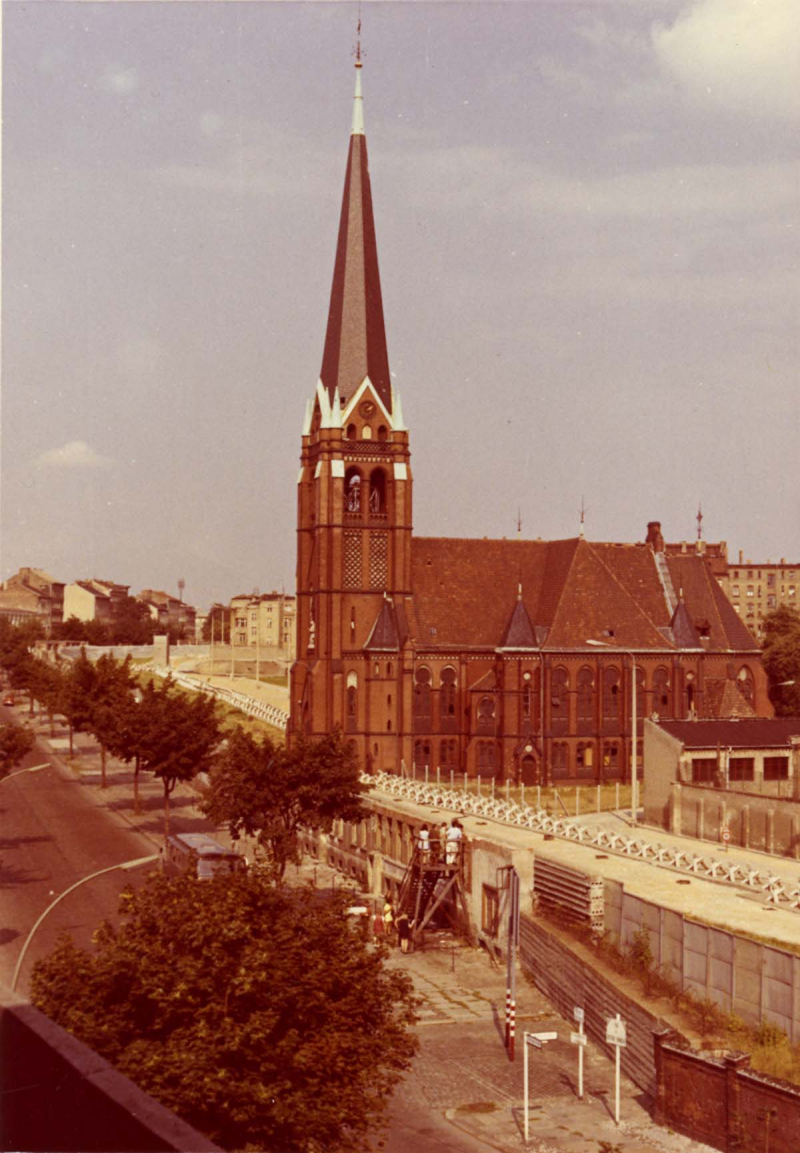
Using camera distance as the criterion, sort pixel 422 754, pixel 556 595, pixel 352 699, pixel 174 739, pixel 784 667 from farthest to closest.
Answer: pixel 784 667 → pixel 556 595 → pixel 422 754 → pixel 352 699 → pixel 174 739

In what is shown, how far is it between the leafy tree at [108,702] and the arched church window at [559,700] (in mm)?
26426

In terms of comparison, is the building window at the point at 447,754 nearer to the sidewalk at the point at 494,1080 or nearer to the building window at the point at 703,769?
the building window at the point at 703,769

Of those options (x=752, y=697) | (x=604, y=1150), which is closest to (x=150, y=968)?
(x=604, y=1150)

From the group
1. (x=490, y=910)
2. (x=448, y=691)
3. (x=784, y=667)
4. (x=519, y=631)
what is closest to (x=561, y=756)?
(x=448, y=691)

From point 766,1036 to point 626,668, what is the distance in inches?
2261

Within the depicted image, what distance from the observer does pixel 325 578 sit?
265ft

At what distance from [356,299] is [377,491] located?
1223cm

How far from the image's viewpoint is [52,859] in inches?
2264

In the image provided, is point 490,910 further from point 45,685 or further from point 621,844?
point 45,685

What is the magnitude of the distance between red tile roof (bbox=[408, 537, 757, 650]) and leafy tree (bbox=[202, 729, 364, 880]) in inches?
1282

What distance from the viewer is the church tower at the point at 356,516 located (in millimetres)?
80438

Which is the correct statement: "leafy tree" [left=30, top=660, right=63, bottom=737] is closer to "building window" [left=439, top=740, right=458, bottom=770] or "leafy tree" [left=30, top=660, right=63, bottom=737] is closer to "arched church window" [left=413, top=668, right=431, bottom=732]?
"arched church window" [left=413, top=668, right=431, bottom=732]

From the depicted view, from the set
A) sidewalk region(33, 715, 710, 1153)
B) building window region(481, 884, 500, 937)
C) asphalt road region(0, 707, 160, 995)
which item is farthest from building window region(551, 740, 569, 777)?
sidewalk region(33, 715, 710, 1153)

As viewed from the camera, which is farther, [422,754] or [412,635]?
[412,635]
